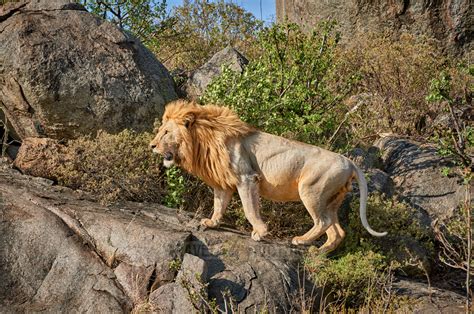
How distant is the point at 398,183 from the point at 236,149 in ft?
11.2

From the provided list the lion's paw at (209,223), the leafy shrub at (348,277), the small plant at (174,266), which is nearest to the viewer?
the small plant at (174,266)

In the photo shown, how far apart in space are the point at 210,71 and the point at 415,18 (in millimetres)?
7459

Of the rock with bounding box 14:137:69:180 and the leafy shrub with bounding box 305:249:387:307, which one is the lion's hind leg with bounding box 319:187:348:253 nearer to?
the leafy shrub with bounding box 305:249:387:307

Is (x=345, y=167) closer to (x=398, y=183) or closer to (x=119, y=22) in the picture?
(x=398, y=183)

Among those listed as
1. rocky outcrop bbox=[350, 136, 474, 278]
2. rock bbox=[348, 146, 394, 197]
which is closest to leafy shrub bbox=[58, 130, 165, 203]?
rock bbox=[348, 146, 394, 197]

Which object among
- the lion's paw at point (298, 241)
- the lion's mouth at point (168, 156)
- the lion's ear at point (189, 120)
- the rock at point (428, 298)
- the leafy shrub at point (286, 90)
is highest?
the leafy shrub at point (286, 90)

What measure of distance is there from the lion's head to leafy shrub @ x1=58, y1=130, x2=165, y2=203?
2.72ft

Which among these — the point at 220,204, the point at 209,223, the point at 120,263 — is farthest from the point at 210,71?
the point at 120,263

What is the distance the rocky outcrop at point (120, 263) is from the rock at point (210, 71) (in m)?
3.65

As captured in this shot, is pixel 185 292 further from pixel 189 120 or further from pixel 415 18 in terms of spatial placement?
pixel 415 18

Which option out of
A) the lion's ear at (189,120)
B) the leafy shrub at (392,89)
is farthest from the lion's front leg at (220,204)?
the leafy shrub at (392,89)

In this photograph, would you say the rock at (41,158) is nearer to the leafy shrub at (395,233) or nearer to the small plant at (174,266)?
the small plant at (174,266)

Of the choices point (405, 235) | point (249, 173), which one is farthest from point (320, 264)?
point (405, 235)

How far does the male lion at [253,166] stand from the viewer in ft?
26.6
